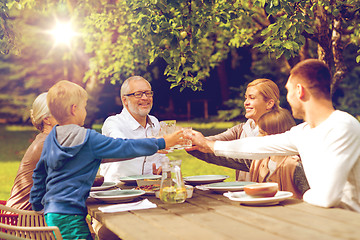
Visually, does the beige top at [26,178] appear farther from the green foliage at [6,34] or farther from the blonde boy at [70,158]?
the green foliage at [6,34]

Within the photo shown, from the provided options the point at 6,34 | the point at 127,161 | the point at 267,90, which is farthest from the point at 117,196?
the point at 6,34

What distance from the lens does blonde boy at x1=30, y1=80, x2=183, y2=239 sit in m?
2.90

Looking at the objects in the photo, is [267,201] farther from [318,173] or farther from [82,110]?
[82,110]

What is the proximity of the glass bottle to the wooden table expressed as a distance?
0.07 metres

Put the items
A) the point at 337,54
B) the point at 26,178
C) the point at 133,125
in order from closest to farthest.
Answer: the point at 26,178, the point at 133,125, the point at 337,54

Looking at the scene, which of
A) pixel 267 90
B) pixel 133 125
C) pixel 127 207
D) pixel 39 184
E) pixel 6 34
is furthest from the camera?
pixel 6 34

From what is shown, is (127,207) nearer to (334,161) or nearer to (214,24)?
(334,161)

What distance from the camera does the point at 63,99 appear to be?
3.02m

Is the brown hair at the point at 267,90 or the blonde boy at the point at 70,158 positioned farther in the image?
the brown hair at the point at 267,90

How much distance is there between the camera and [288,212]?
254cm

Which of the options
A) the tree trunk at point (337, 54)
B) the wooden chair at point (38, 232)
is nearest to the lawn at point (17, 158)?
the tree trunk at point (337, 54)

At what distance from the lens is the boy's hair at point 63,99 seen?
3021 mm

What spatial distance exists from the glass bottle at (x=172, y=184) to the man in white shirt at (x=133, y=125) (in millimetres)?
1805

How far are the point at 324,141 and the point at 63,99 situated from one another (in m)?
1.61
